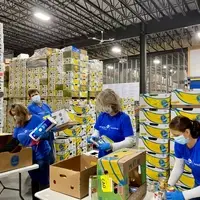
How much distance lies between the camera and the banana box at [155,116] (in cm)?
370

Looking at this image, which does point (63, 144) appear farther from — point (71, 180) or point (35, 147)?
point (71, 180)

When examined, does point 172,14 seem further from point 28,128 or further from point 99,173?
point 99,173

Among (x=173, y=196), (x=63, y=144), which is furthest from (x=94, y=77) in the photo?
(x=173, y=196)

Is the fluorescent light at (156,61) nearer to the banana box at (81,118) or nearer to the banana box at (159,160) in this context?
the banana box at (81,118)

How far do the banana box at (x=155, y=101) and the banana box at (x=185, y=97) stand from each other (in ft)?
0.35

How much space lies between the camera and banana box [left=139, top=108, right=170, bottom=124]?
3.70 metres

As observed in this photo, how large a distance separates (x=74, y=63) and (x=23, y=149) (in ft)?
10.9

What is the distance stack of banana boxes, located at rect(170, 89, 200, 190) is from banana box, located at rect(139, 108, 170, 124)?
6.0 inches

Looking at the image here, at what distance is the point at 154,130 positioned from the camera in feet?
12.5

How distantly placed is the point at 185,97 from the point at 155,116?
23.0 inches

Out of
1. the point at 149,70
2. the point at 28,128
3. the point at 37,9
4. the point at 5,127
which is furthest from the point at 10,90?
the point at 149,70

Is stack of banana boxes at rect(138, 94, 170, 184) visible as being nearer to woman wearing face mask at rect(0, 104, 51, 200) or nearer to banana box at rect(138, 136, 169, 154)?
banana box at rect(138, 136, 169, 154)

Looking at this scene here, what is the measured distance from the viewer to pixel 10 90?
22.3 ft

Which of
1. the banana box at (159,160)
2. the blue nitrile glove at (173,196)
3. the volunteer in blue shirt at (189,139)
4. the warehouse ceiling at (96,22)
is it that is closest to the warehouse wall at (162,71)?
the warehouse ceiling at (96,22)
